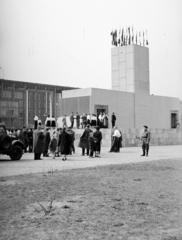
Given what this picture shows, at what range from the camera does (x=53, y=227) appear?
5914mm

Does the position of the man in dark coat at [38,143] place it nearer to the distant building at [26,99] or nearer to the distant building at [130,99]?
the distant building at [130,99]

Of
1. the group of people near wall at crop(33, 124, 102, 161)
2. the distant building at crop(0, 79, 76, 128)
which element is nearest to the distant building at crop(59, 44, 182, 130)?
the distant building at crop(0, 79, 76, 128)

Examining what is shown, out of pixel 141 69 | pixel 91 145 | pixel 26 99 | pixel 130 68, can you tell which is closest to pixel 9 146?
pixel 91 145

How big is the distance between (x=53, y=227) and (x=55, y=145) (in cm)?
1301

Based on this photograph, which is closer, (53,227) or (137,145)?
(53,227)

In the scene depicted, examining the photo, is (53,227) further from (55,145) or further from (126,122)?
(126,122)

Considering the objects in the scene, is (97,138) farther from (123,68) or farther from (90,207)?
(123,68)

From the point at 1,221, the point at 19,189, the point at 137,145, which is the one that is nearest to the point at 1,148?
the point at 19,189

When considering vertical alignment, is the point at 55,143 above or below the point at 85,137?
below

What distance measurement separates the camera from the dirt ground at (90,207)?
5.64 meters

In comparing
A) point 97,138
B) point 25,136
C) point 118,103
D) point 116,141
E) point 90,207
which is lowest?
point 90,207

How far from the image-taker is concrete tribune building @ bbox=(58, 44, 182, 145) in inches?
1422

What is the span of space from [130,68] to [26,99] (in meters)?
15.1

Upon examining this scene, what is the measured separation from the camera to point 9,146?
16.2 metres
